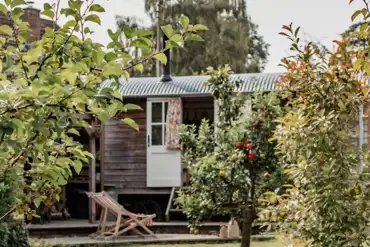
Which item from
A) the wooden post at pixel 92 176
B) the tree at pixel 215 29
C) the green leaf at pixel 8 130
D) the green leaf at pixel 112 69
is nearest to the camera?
the green leaf at pixel 8 130

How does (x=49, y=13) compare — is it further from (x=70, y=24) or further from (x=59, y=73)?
(x=59, y=73)

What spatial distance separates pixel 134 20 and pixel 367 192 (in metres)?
25.9

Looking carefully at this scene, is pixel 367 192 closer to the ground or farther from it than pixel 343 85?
closer to the ground

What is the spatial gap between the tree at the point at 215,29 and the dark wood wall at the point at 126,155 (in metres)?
12.6

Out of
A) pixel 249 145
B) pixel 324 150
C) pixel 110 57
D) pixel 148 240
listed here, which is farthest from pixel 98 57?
pixel 148 240

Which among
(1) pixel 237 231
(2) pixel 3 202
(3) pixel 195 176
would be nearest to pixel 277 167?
(3) pixel 195 176

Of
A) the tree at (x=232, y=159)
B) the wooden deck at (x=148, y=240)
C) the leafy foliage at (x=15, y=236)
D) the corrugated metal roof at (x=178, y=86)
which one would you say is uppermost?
the corrugated metal roof at (x=178, y=86)

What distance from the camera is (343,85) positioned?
15.4 feet

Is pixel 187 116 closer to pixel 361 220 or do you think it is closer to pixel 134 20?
pixel 361 220

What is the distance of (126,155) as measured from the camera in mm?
15617

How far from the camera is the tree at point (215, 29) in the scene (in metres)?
28.0

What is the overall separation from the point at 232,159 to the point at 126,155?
803 centimetres

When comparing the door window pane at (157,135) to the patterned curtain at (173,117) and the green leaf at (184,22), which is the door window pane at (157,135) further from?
the green leaf at (184,22)

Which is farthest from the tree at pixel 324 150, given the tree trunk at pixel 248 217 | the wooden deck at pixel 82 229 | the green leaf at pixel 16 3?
the wooden deck at pixel 82 229
